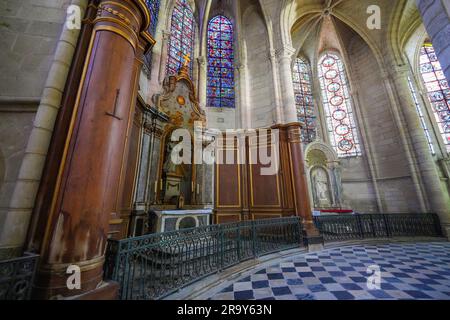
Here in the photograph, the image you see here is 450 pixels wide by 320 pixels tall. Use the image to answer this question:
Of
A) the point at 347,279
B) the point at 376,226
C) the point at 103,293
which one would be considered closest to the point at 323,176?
the point at 376,226

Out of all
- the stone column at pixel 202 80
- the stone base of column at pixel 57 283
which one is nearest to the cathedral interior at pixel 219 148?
the stone base of column at pixel 57 283

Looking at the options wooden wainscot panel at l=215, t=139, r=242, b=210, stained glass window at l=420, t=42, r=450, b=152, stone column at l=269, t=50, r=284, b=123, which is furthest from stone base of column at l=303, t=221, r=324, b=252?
stained glass window at l=420, t=42, r=450, b=152

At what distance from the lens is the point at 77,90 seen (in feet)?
7.32

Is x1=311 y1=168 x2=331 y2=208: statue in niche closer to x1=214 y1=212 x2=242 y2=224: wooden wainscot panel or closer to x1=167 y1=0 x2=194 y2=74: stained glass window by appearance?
x1=214 y1=212 x2=242 y2=224: wooden wainscot panel

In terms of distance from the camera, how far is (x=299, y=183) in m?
6.12

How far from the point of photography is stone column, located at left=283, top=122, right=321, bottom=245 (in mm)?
5562

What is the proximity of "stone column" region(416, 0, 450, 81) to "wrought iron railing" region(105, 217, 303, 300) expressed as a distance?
4.57 m

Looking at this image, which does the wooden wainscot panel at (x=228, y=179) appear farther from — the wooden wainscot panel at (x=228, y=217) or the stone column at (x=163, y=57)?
the stone column at (x=163, y=57)

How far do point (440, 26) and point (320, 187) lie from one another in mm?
7208

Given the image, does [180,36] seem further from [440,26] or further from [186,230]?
[186,230]

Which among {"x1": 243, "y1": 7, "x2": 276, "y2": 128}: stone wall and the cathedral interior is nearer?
the cathedral interior

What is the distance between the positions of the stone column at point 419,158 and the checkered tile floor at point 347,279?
3922mm
